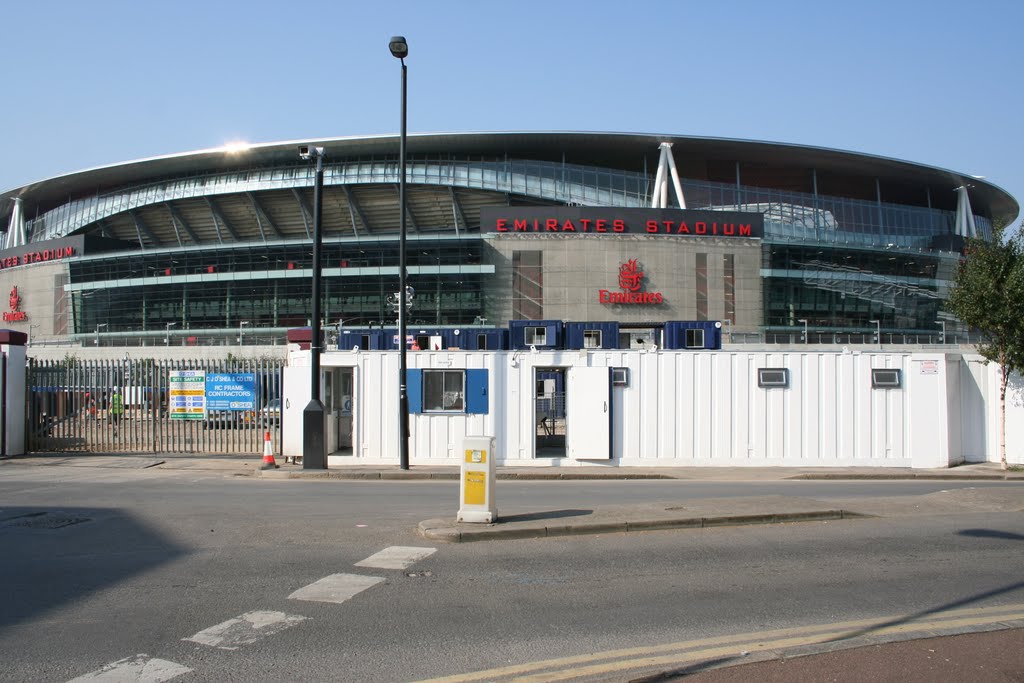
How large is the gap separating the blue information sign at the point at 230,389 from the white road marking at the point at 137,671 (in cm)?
1626

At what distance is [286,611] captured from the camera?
22.6 ft

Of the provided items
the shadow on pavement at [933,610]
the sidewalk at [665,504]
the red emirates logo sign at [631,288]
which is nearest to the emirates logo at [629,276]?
the red emirates logo sign at [631,288]

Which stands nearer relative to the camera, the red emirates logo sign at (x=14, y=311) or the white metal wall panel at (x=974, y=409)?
the white metal wall panel at (x=974, y=409)

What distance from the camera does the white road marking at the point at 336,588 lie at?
731cm

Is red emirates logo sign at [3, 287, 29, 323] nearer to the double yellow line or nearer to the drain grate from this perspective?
the drain grate

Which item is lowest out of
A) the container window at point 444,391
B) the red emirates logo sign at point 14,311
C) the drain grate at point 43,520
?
the drain grate at point 43,520

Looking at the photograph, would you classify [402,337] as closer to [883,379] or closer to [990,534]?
[883,379]

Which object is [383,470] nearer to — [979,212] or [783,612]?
[783,612]

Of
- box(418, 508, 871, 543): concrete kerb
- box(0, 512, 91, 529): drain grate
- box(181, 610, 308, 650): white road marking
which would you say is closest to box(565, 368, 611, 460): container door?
box(418, 508, 871, 543): concrete kerb

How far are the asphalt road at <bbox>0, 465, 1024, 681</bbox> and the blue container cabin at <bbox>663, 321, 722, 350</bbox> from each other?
10.1m

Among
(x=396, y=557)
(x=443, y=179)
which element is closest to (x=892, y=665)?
(x=396, y=557)

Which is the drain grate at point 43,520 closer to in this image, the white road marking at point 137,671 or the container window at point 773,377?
the white road marking at point 137,671

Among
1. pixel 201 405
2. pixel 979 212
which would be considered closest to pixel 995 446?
pixel 201 405

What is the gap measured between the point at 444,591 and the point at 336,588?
1064mm
